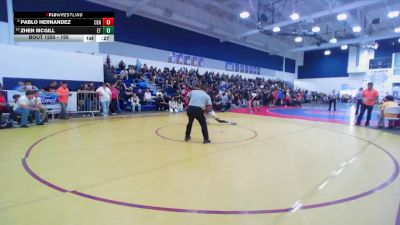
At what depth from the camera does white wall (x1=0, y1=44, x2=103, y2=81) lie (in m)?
11.1

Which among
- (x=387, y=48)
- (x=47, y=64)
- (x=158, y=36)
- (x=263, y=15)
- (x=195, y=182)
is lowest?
(x=195, y=182)

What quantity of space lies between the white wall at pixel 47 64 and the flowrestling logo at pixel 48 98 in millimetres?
2233

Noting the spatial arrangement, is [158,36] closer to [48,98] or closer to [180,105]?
[180,105]

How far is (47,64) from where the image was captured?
→ 40.1 feet

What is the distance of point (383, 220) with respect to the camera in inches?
100.0

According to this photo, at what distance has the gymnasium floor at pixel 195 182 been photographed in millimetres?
2561

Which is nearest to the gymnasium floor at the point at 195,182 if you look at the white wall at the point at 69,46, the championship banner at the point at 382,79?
the white wall at the point at 69,46

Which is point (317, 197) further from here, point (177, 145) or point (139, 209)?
point (177, 145)

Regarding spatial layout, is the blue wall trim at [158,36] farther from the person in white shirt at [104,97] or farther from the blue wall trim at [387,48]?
the blue wall trim at [387,48]

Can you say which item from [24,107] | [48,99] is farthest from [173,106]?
[24,107]

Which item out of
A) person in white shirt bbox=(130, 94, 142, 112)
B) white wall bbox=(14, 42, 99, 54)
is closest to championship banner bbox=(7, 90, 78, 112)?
person in white shirt bbox=(130, 94, 142, 112)

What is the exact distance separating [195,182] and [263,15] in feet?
64.1

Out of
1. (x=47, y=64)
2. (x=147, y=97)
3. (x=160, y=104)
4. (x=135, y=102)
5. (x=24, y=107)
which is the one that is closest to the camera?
(x=24, y=107)

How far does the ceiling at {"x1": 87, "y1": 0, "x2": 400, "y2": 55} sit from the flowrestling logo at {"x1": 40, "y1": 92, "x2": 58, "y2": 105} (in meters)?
8.37
